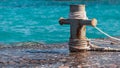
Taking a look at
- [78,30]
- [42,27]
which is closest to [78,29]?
[78,30]

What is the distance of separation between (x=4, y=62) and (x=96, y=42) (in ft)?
23.3

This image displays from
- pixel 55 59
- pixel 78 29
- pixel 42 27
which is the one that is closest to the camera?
pixel 55 59

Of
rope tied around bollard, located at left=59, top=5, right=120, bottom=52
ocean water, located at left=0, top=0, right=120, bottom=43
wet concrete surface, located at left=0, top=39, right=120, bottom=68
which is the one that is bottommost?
ocean water, located at left=0, top=0, right=120, bottom=43

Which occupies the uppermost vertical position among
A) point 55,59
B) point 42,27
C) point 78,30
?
point 78,30

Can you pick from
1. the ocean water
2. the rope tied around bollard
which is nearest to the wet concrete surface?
the rope tied around bollard

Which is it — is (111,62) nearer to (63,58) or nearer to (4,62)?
(63,58)

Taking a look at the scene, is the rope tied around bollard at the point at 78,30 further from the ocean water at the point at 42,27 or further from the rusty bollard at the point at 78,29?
the ocean water at the point at 42,27

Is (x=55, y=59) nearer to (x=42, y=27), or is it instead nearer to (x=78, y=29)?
(x=78, y=29)

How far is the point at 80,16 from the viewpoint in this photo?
18531 millimetres

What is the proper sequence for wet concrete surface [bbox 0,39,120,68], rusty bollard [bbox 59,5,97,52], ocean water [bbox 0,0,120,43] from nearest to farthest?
1. wet concrete surface [bbox 0,39,120,68]
2. rusty bollard [bbox 59,5,97,52]
3. ocean water [bbox 0,0,120,43]

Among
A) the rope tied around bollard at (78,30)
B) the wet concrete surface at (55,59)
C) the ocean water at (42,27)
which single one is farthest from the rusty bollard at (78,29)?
the ocean water at (42,27)

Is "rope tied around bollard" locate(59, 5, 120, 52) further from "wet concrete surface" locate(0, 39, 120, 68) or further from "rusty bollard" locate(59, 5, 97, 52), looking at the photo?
"wet concrete surface" locate(0, 39, 120, 68)

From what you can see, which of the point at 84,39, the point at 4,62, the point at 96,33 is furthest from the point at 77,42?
the point at 96,33

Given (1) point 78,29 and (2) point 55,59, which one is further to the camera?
(1) point 78,29
